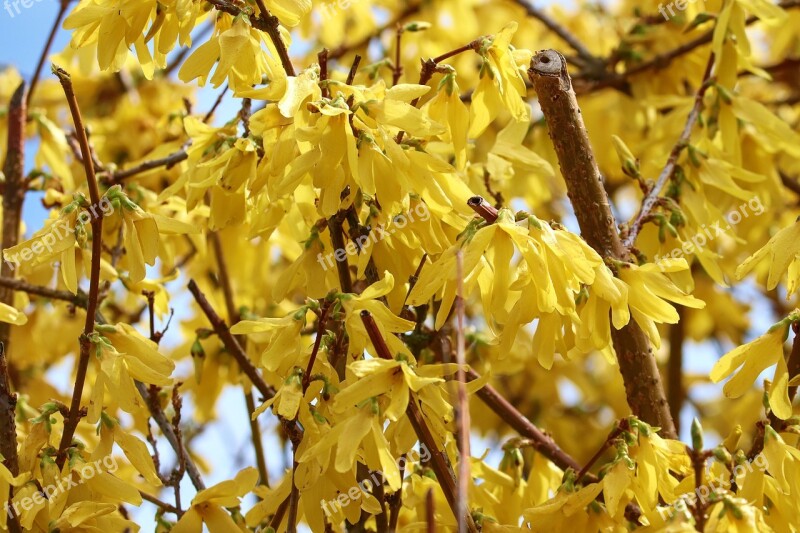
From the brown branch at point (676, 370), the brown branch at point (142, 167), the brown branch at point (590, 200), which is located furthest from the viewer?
the brown branch at point (676, 370)

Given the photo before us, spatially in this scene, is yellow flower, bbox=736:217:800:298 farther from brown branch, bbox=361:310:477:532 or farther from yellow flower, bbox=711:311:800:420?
brown branch, bbox=361:310:477:532

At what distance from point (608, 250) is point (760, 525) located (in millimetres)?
688

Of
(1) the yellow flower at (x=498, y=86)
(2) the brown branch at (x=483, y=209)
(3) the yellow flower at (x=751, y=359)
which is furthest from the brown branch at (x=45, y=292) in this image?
(3) the yellow flower at (x=751, y=359)

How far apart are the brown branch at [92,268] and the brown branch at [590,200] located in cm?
88

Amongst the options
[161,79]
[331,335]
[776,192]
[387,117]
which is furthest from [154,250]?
[161,79]

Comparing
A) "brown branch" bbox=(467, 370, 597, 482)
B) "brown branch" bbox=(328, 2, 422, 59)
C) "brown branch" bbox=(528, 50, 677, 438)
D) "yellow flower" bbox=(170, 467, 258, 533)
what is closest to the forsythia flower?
"yellow flower" bbox=(170, 467, 258, 533)

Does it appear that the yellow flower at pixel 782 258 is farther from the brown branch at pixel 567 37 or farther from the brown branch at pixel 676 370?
the brown branch at pixel 676 370

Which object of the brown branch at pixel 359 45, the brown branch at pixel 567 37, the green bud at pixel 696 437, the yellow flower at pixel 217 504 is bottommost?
the green bud at pixel 696 437

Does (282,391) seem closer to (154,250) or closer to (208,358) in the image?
(154,250)

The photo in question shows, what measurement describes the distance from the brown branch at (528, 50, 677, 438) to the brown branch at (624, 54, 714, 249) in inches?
3.6

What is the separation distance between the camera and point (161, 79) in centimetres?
465

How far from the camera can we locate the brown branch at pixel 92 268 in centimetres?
178

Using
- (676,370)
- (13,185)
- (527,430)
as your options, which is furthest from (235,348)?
(676,370)

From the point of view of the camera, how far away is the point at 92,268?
1829 millimetres
